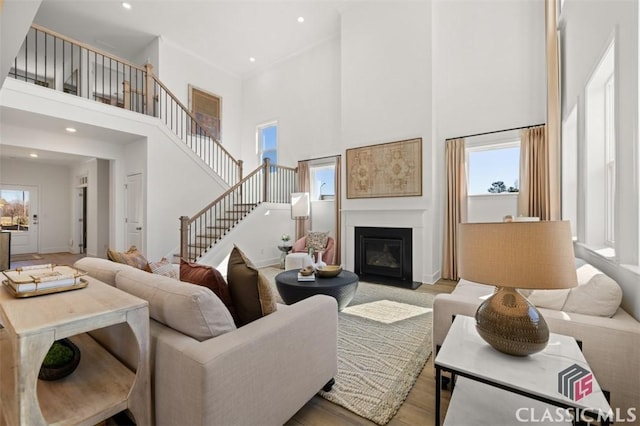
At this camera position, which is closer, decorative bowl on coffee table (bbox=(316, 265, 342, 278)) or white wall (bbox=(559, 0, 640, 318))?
white wall (bbox=(559, 0, 640, 318))

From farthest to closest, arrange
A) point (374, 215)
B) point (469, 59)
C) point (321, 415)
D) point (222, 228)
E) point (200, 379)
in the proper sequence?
point (222, 228) → point (374, 215) → point (469, 59) → point (321, 415) → point (200, 379)

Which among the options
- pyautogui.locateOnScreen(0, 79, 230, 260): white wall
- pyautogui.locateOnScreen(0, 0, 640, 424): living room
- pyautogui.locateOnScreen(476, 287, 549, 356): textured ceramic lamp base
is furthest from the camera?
pyautogui.locateOnScreen(0, 79, 230, 260): white wall

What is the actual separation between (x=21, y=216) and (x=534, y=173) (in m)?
12.4

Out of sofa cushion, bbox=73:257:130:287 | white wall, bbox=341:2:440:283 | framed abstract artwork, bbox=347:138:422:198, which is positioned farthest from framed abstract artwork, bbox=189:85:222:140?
sofa cushion, bbox=73:257:130:287

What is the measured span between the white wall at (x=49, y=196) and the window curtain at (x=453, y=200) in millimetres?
10772

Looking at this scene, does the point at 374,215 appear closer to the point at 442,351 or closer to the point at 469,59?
the point at 469,59

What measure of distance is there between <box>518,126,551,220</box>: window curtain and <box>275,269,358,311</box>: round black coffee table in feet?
10.0

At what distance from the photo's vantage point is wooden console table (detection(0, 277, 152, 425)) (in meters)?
0.96

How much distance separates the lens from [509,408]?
1331 mm

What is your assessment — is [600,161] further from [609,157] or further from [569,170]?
[569,170]

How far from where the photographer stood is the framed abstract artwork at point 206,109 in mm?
7172

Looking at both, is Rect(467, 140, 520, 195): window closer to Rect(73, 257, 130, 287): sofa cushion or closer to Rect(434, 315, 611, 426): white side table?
Rect(434, 315, 611, 426): white side table

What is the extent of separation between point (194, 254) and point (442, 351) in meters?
5.08

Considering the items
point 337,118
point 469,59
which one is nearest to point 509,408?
point 469,59
